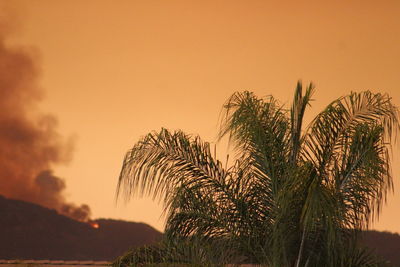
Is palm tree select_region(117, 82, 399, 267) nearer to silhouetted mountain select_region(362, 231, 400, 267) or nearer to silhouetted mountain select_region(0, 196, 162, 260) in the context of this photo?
silhouetted mountain select_region(362, 231, 400, 267)

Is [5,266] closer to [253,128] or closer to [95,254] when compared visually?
[95,254]

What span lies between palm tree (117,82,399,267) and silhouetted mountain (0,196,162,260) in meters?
9.18

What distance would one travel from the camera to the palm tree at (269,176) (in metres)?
9.82

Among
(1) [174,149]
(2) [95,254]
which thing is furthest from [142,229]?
(1) [174,149]

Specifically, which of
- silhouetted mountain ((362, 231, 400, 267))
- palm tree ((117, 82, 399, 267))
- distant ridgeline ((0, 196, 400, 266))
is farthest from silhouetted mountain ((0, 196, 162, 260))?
palm tree ((117, 82, 399, 267))

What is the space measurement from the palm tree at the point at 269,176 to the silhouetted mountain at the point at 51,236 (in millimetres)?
9181

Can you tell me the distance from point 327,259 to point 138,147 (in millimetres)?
2971


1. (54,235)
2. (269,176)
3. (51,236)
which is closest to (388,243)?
(269,176)

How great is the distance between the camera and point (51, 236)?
2152 cm

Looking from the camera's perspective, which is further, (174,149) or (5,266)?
(5,266)

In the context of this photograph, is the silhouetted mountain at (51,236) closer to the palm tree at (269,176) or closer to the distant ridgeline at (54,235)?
the distant ridgeline at (54,235)

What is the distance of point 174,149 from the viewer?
10.5m

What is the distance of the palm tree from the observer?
9.82 metres

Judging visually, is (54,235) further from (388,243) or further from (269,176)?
(269,176)
